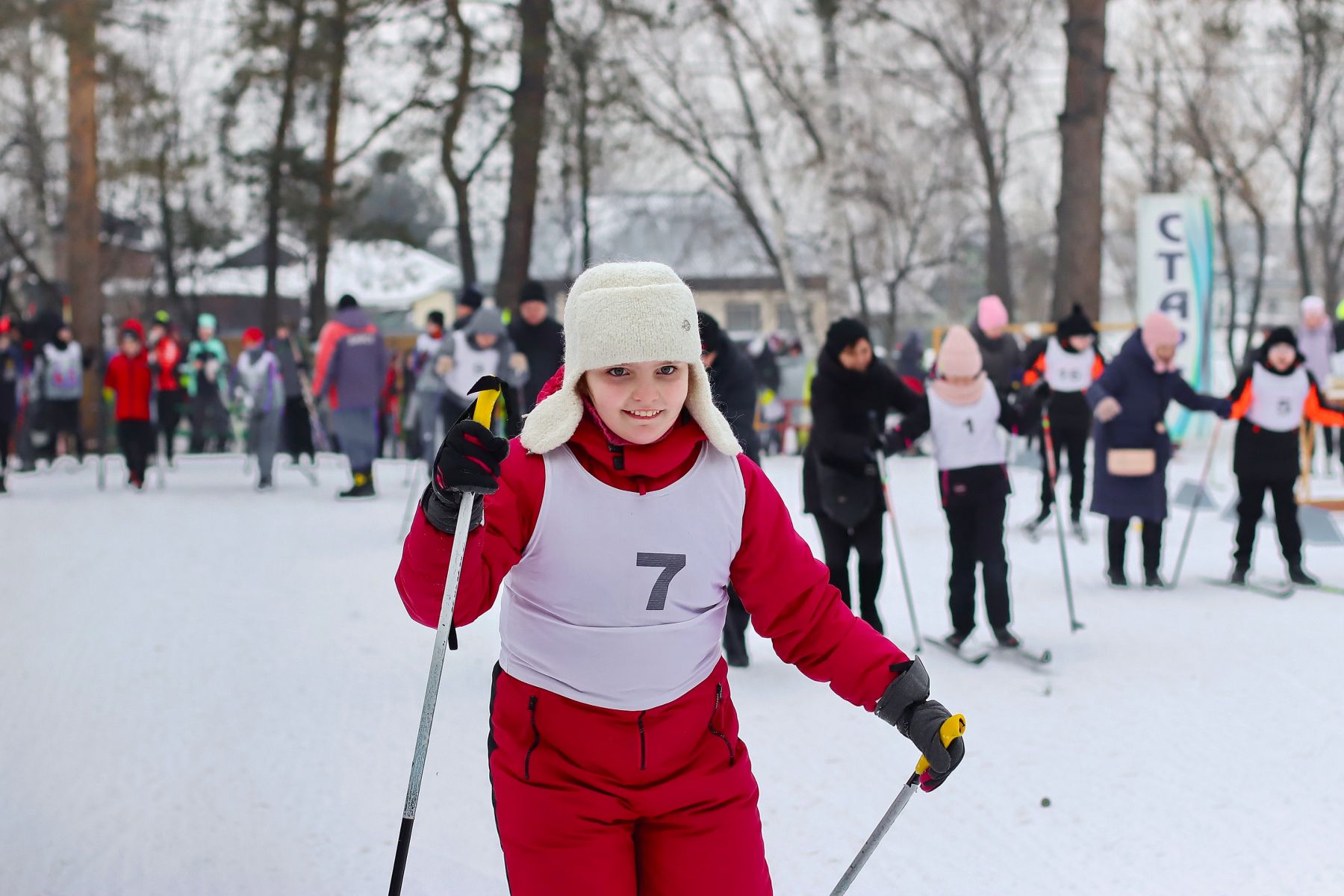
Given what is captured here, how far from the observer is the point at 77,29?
17.0 metres

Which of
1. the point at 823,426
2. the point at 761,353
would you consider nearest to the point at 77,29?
the point at 761,353

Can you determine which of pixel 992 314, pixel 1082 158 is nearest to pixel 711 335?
pixel 992 314

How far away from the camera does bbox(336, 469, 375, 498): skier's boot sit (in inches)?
507

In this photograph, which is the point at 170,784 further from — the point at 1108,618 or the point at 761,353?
the point at 761,353

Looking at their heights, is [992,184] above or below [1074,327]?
above

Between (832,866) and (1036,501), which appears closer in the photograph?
(832,866)

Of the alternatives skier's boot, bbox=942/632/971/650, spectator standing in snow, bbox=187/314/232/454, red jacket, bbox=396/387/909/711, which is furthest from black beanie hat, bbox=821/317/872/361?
spectator standing in snow, bbox=187/314/232/454

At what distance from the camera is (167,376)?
51.5ft

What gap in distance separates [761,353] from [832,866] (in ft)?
47.2

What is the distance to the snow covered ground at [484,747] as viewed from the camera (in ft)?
13.0

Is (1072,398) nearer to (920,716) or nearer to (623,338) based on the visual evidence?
(920,716)

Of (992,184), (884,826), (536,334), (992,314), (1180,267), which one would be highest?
(992,184)

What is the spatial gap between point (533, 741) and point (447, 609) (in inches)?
11.1

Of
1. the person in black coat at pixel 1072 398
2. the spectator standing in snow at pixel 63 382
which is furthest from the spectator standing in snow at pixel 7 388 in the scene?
the person in black coat at pixel 1072 398
